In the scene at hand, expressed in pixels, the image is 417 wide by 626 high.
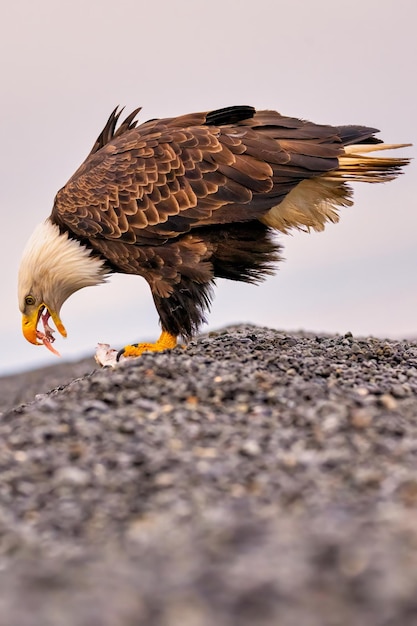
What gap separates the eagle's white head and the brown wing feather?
0.40 m

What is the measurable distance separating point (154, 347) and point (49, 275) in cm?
158

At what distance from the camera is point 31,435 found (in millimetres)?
4945

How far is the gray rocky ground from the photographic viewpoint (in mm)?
Result: 2818

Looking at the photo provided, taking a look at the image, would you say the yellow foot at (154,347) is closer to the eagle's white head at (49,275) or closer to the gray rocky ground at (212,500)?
the eagle's white head at (49,275)

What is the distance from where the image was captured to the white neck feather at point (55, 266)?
27.7 feet

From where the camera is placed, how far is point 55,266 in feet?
28.3

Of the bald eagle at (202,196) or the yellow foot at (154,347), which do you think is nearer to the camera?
the bald eagle at (202,196)

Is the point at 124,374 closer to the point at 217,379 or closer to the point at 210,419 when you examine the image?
the point at 217,379

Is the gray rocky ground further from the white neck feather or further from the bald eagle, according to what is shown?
the white neck feather

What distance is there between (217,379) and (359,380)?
1.19 meters

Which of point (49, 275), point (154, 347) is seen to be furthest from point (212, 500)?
point (49, 275)

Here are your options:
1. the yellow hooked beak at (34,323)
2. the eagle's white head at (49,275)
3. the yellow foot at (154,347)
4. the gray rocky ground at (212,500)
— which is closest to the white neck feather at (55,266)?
the eagle's white head at (49,275)

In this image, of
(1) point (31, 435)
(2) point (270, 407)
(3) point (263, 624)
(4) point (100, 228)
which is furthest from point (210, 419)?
(4) point (100, 228)

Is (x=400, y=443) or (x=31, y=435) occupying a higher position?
(x=31, y=435)
